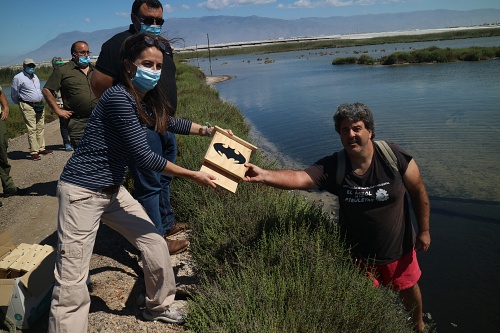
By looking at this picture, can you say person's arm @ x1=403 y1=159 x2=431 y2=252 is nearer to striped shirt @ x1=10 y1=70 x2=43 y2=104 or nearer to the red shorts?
the red shorts

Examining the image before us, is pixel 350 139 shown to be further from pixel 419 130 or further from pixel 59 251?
pixel 419 130

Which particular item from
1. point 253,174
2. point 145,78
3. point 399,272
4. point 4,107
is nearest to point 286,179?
point 253,174

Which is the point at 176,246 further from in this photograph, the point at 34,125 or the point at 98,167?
the point at 34,125

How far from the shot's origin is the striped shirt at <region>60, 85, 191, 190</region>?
7.97 feet

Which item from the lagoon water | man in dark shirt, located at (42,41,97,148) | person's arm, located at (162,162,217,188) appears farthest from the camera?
man in dark shirt, located at (42,41,97,148)

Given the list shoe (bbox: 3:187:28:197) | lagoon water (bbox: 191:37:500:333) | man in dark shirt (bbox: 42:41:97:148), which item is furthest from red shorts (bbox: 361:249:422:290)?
shoe (bbox: 3:187:28:197)

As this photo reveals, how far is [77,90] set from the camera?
218 inches

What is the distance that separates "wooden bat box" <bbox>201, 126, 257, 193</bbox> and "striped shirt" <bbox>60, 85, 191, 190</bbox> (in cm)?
59

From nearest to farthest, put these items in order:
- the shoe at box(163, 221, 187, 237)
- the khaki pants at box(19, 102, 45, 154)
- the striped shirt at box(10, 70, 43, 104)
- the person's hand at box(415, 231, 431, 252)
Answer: the person's hand at box(415, 231, 431, 252), the shoe at box(163, 221, 187, 237), the striped shirt at box(10, 70, 43, 104), the khaki pants at box(19, 102, 45, 154)

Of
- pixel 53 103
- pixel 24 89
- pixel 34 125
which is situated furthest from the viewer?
A: pixel 34 125

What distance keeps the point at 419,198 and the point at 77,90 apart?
478 cm

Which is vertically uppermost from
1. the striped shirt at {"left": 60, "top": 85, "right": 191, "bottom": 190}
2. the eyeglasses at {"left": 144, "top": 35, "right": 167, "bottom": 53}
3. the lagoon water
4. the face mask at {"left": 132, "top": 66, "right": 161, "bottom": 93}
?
the eyeglasses at {"left": 144, "top": 35, "right": 167, "bottom": 53}

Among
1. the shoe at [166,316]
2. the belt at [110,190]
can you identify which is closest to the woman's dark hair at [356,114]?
the belt at [110,190]

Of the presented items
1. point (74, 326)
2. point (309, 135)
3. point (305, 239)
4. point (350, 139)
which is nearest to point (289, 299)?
point (305, 239)
